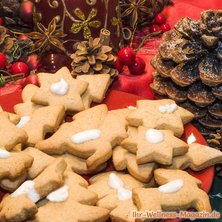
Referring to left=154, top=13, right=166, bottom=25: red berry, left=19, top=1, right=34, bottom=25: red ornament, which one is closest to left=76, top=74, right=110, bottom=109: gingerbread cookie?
left=19, top=1, right=34, bottom=25: red ornament

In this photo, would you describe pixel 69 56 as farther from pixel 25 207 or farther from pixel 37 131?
pixel 25 207

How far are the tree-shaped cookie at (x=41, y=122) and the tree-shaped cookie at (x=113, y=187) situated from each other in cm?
12

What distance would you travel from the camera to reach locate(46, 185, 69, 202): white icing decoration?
66cm

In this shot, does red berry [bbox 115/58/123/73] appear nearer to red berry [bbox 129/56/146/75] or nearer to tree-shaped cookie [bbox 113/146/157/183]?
red berry [bbox 129/56/146/75]

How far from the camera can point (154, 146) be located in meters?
0.73

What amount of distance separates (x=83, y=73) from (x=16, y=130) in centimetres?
28

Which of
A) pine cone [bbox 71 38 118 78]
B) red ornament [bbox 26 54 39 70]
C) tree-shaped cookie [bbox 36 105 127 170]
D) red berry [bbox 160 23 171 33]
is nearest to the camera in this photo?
tree-shaped cookie [bbox 36 105 127 170]

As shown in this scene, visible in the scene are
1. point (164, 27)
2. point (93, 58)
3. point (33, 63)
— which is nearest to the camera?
point (93, 58)

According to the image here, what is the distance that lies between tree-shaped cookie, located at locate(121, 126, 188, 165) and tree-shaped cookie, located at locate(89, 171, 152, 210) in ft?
0.12

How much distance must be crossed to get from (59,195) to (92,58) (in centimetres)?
40

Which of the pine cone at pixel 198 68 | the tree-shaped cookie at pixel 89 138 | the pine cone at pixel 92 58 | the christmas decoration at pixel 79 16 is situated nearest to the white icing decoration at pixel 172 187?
the tree-shaped cookie at pixel 89 138

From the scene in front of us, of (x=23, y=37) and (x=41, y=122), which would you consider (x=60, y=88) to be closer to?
(x=41, y=122)

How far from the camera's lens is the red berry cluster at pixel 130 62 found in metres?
1.06

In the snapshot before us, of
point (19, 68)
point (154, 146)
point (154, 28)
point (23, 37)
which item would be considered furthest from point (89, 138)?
point (154, 28)
